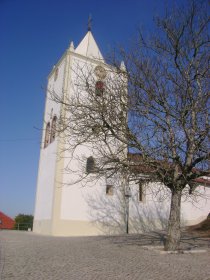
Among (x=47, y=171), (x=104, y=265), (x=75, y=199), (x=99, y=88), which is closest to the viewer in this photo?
(x=104, y=265)

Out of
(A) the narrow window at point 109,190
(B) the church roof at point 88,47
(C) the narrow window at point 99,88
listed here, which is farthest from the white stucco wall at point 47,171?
(C) the narrow window at point 99,88

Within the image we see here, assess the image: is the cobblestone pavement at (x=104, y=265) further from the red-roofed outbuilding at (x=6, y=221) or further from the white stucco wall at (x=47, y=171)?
the red-roofed outbuilding at (x=6, y=221)

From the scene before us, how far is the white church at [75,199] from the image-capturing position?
21812 millimetres

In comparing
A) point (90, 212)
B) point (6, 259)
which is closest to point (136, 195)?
point (90, 212)

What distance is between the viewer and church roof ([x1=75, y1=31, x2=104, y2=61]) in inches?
1074

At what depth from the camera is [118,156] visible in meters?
13.7

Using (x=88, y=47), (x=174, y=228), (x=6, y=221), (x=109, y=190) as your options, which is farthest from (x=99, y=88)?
(x=6, y=221)

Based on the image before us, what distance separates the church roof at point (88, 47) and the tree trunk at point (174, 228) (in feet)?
57.1

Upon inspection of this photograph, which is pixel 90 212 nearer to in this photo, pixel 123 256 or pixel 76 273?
pixel 123 256

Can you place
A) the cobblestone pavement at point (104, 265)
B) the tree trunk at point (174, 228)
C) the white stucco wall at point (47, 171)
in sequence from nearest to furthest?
the cobblestone pavement at point (104, 265), the tree trunk at point (174, 228), the white stucco wall at point (47, 171)

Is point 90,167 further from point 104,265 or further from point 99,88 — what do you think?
point 104,265

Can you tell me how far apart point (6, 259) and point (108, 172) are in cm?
555

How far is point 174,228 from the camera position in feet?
40.1

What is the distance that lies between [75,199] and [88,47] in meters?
13.5
